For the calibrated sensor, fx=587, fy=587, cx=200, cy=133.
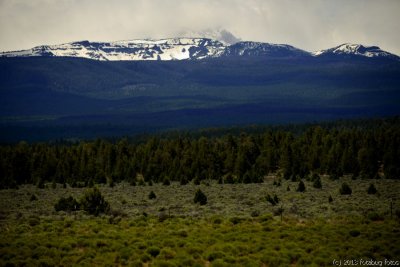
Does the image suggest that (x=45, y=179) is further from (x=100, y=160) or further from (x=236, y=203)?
(x=236, y=203)

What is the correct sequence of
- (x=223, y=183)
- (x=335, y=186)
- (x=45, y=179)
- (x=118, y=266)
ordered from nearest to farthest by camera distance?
1. (x=118, y=266)
2. (x=335, y=186)
3. (x=223, y=183)
4. (x=45, y=179)

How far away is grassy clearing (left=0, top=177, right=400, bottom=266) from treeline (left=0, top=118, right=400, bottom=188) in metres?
27.2

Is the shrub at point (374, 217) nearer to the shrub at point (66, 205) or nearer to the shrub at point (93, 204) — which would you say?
the shrub at point (93, 204)

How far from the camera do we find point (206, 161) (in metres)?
103

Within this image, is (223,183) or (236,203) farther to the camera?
(223,183)

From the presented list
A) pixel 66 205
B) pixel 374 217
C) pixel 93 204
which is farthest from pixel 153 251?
pixel 66 205

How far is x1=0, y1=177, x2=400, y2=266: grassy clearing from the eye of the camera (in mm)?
34125

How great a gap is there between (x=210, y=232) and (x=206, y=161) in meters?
61.8

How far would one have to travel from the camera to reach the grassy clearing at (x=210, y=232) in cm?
3412

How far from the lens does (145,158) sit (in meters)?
108

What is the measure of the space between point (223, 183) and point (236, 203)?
29.4 meters

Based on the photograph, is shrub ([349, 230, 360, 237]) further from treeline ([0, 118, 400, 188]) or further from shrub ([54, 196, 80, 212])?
→ treeline ([0, 118, 400, 188])

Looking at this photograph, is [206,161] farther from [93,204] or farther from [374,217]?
[374,217]

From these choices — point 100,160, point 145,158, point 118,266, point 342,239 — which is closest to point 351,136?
point 145,158
